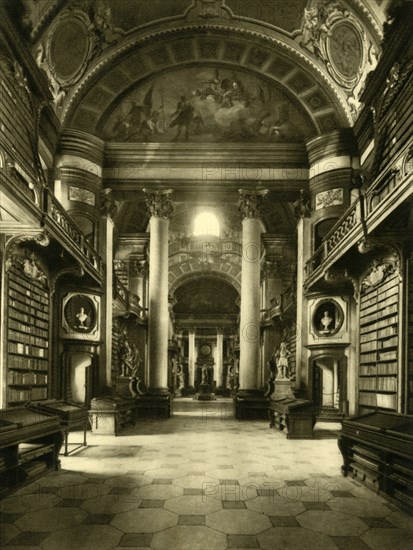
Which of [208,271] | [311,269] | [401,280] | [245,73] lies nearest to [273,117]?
[245,73]

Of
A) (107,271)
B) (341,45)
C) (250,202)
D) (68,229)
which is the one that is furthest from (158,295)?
(341,45)

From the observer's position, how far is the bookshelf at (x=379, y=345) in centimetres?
973

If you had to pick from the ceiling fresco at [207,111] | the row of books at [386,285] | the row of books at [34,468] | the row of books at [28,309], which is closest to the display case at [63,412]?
the row of books at [34,468]

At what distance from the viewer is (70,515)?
4992mm

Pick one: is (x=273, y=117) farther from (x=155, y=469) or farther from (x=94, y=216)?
(x=155, y=469)

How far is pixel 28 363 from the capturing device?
10406 mm

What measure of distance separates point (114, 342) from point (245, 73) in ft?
33.4

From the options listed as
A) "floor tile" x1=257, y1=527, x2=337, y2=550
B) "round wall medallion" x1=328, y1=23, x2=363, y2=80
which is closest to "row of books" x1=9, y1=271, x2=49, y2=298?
"floor tile" x1=257, y1=527, x2=337, y2=550

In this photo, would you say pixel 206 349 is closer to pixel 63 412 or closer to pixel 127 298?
pixel 127 298

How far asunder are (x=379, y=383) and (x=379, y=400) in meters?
0.33

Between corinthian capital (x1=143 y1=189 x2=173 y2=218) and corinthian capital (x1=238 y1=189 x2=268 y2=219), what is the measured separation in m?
2.23

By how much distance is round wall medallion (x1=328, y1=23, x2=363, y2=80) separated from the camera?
1257 centimetres

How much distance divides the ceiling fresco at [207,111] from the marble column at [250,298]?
1.99 meters

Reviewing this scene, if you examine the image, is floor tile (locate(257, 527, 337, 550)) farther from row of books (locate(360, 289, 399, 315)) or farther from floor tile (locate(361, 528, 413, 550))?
A: row of books (locate(360, 289, 399, 315))
